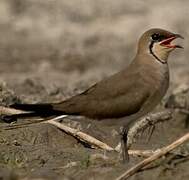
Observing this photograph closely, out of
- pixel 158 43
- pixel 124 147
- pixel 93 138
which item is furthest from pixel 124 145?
pixel 158 43

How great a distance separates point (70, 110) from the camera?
6.93 meters

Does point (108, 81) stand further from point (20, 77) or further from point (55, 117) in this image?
point (20, 77)

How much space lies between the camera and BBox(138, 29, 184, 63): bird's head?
7172 mm

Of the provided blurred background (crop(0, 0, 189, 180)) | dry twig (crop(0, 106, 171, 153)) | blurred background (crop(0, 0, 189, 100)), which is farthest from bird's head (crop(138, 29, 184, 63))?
blurred background (crop(0, 0, 189, 100))

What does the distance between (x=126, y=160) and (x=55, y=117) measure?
70 centimetres

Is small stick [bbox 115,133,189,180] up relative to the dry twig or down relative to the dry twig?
up

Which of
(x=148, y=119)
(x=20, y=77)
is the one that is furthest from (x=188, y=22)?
(x=148, y=119)

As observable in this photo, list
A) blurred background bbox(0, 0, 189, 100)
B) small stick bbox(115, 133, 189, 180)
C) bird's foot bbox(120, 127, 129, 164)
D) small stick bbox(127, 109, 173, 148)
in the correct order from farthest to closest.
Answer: blurred background bbox(0, 0, 189, 100) < small stick bbox(127, 109, 173, 148) < bird's foot bbox(120, 127, 129, 164) < small stick bbox(115, 133, 189, 180)

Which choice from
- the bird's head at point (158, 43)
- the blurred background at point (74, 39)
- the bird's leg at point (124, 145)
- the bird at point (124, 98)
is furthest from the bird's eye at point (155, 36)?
the blurred background at point (74, 39)

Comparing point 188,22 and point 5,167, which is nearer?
point 5,167

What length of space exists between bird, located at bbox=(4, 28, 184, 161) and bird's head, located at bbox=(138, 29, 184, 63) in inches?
0.5

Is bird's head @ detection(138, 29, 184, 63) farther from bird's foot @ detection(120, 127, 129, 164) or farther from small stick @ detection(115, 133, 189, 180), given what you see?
small stick @ detection(115, 133, 189, 180)

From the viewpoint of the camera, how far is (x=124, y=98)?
23.0ft

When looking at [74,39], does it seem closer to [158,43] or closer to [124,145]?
[158,43]
